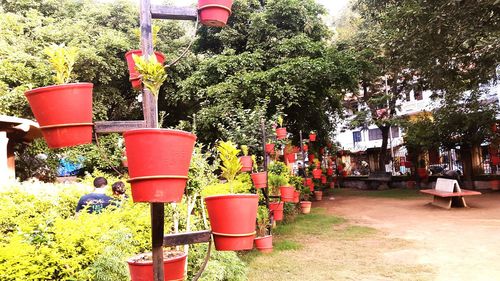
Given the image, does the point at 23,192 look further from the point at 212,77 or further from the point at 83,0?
the point at 83,0

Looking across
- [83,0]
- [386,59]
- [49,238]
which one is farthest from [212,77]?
[49,238]

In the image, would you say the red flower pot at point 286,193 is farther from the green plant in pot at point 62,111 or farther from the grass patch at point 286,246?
the green plant in pot at point 62,111

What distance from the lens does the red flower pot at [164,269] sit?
→ 187 cm

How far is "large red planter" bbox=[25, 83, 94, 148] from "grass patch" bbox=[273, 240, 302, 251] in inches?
238

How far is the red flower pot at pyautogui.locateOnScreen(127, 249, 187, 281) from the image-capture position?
187cm

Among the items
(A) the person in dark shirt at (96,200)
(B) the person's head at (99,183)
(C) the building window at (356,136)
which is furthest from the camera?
(C) the building window at (356,136)

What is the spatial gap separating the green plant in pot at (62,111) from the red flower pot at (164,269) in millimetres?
662

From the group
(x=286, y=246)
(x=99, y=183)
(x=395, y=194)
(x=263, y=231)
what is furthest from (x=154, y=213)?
(x=395, y=194)

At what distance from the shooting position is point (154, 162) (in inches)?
59.6

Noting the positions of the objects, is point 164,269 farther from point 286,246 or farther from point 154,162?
point 286,246

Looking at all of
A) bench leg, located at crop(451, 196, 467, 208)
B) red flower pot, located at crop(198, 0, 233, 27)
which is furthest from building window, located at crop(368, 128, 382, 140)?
red flower pot, located at crop(198, 0, 233, 27)

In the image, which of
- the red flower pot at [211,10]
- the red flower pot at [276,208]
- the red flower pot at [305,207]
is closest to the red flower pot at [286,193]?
the red flower pot at [276,208]

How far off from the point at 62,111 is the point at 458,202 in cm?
1262

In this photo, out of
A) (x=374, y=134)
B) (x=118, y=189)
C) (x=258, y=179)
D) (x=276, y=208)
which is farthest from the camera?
(x=374, y=134)
